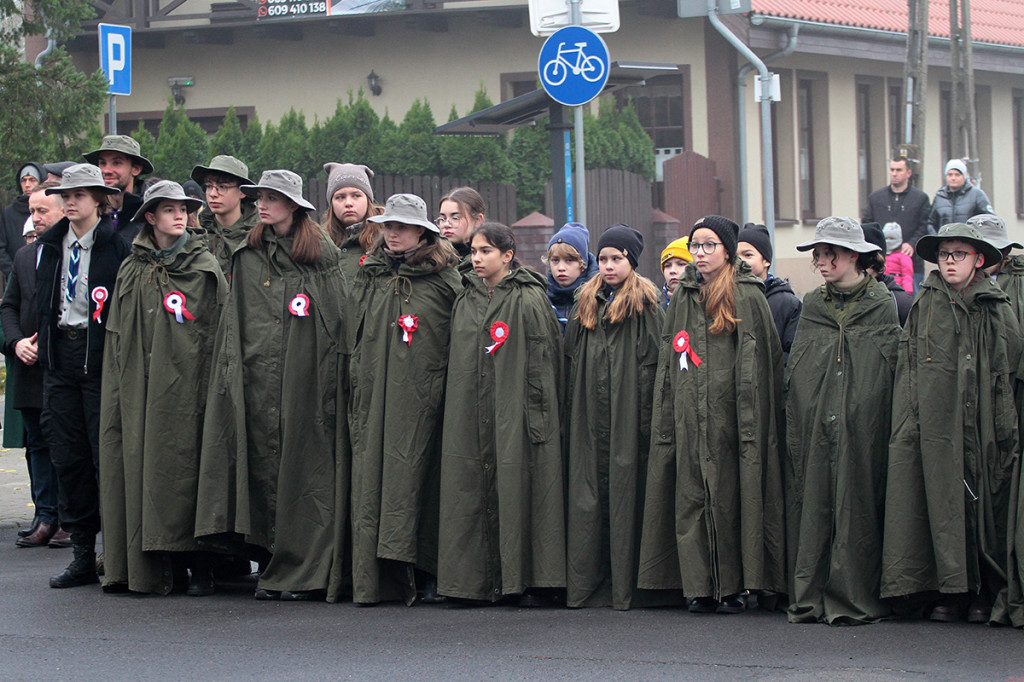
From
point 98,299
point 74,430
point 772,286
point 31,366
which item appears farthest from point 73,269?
point 772,286

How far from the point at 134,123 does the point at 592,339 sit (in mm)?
18268

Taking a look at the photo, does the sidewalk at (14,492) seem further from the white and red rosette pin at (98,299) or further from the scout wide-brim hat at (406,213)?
the scout wide-brim hat at (406,213)

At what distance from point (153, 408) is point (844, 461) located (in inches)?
135

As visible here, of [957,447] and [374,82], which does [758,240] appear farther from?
[374,82]

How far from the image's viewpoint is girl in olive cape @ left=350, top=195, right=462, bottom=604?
23.2 ft

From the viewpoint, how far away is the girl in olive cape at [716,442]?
6676mm

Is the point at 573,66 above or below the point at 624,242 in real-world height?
above

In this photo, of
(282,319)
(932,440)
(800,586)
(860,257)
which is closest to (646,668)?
(800,586)

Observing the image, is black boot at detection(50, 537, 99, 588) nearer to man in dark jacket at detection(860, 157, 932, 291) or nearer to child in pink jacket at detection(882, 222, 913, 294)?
child in pink jacket at detection(882, 222, 913, 294)

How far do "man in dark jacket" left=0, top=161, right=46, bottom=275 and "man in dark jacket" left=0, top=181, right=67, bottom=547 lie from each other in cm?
111

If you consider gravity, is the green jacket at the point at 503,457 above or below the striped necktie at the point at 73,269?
below

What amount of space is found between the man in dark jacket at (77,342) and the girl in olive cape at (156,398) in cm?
20

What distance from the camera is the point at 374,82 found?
73.4ft

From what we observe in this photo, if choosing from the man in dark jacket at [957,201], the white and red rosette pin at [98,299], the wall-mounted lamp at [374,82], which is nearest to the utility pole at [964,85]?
the wall-mounted lamp at [374,82]
